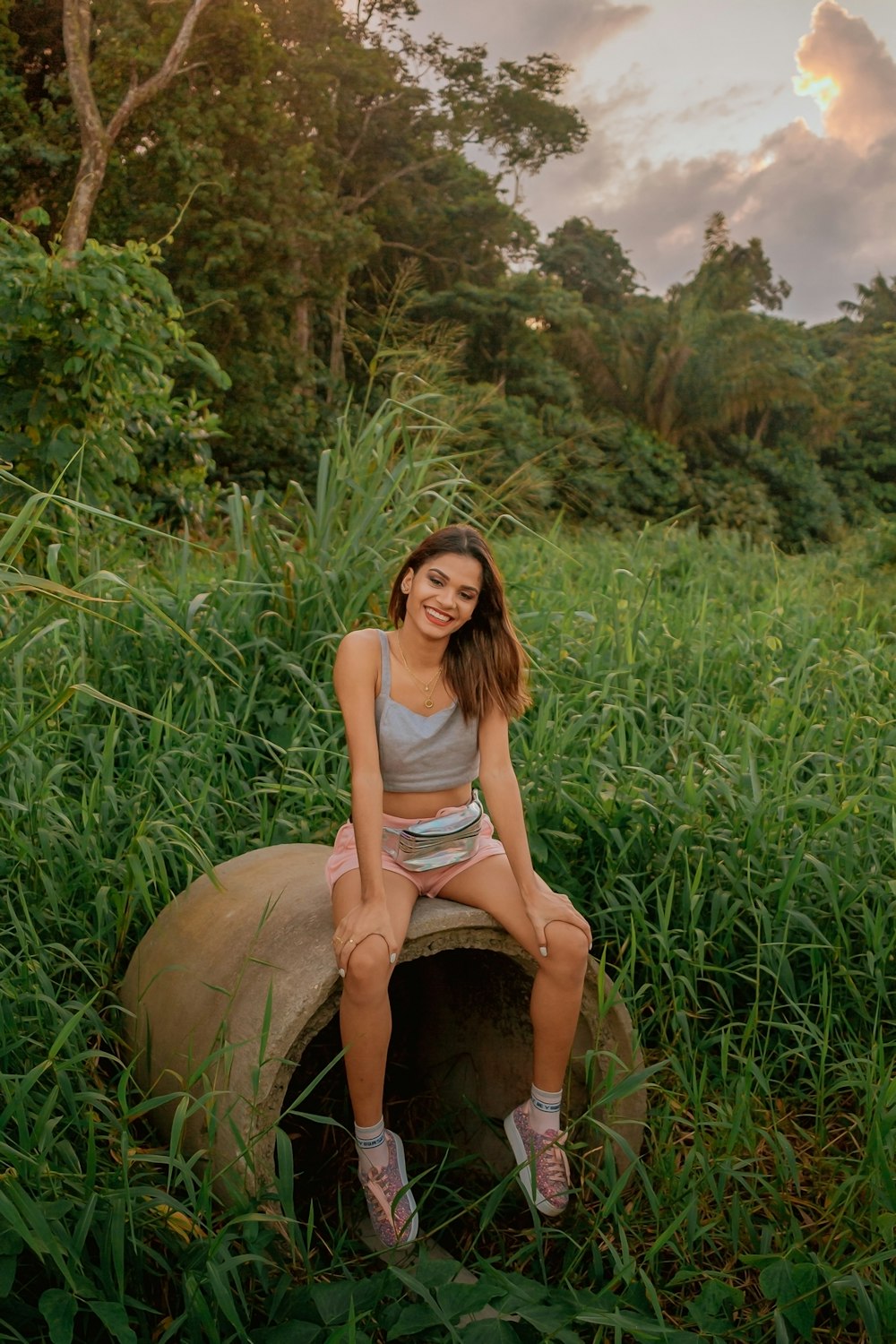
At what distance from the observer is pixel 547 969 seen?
2221 mm

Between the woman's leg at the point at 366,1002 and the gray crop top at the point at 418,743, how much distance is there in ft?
0.78

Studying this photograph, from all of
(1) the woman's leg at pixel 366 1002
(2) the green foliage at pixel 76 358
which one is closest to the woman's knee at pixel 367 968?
(1) the woman's leg at pixel 366 1002

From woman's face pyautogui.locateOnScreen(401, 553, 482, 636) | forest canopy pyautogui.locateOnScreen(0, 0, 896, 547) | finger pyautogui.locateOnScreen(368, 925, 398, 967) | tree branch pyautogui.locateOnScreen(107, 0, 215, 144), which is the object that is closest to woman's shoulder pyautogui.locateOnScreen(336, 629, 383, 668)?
woman's face pyautogui.locateOnScreen(401, 553, 482, 636)

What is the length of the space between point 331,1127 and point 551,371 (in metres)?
12.6

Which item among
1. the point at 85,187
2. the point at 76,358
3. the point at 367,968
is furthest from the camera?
the point at 85,187

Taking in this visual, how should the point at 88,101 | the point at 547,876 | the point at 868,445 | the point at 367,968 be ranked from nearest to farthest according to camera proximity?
the point at 367,968 → the point at 547,876 → the point at 88,101 → the point at 868,445

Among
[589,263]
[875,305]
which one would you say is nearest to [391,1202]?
[589,263]

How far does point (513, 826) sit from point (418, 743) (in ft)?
0.86

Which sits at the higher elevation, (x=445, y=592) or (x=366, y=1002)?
(x=445, y=592)

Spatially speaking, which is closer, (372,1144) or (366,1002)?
(366,1002)

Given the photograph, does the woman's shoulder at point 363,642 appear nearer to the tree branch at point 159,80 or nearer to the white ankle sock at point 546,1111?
the white ankle sock at point 546,1111

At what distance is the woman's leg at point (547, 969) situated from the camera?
221cm

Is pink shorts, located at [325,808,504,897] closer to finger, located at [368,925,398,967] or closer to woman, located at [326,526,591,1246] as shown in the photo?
woman, located at [326,526,591,1246]

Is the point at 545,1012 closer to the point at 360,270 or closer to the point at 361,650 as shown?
the point at 361,650
